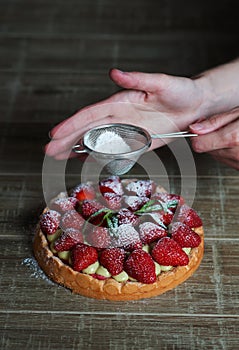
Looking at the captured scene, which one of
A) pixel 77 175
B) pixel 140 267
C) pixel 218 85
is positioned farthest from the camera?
pixel 77 175

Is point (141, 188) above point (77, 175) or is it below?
above

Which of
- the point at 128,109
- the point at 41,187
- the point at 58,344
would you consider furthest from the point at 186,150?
the point at 58,344

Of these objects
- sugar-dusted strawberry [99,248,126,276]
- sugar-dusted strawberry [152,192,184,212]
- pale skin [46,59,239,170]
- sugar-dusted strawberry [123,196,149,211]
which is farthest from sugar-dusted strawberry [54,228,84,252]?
pale skin [46,59,239,170]

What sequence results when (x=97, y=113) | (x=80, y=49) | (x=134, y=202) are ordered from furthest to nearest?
(x=80, y=49), (x=97, y=113), (x=134, y=202)

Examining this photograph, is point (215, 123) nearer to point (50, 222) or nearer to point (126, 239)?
point (126, 239)

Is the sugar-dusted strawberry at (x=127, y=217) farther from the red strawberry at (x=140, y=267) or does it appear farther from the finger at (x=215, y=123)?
the finger at (x=215, y=123)

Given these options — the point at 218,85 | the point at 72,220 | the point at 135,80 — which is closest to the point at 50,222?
the point at 72,220
